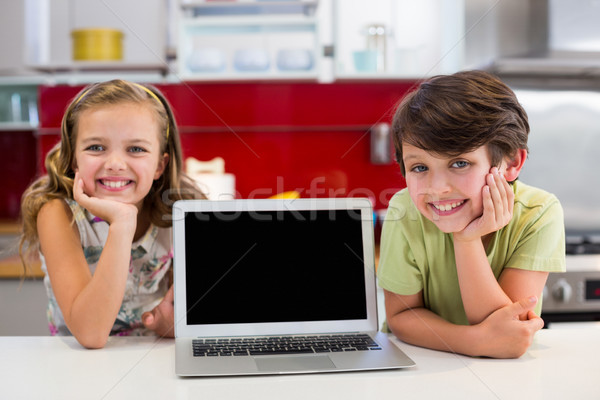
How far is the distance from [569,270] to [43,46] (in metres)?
2.44

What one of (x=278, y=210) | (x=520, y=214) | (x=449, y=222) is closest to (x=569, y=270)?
(x=520, y=214)

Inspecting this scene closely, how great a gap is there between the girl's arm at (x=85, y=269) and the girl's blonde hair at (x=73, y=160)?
0.20 feet

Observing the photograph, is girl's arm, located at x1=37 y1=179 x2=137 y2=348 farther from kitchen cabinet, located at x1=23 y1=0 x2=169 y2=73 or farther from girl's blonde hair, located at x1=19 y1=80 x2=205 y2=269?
kitchen cabinet, located at x1=23 y1=0 x2=169 y2=73

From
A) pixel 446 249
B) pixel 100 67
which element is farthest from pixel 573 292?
pixel 100 67

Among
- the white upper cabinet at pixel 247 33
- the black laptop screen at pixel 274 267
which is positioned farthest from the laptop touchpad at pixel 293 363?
the white upper cabinet at pixel 247 33

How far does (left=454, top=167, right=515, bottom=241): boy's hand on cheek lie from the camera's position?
3.03 feet

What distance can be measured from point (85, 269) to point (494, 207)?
28.1 inches

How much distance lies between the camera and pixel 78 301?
0.97 metres

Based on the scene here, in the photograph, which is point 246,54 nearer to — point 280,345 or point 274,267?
point 274,267

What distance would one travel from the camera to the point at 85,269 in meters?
1.04

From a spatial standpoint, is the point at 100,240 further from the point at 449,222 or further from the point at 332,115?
the point at 332,115

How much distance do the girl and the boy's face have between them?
0.51 metres

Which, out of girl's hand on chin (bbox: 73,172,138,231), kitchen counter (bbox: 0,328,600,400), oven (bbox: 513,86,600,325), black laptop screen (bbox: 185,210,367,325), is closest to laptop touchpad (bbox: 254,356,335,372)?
kitchen counter (bbox: 0,328,600,400)

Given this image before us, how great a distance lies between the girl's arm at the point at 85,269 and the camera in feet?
3.08
